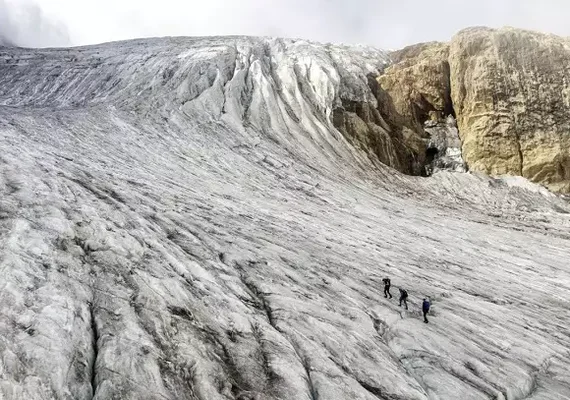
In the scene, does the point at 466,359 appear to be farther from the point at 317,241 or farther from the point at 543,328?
the point at 317,241

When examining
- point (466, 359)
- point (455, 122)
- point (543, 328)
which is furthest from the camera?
point (455, 122)

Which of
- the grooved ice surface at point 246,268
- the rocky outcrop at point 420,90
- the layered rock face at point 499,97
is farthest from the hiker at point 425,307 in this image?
the rocky outcrop at point 420,90

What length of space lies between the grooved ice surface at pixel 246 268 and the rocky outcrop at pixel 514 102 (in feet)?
16.6

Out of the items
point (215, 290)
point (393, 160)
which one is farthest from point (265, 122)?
point (215, 290)

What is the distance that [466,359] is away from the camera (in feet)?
45.4

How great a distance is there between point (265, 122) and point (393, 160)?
11549 mm

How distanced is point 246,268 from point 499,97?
3789cm

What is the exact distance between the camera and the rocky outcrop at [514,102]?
4412cm

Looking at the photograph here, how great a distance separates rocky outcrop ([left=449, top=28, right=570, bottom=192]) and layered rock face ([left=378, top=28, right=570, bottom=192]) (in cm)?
8

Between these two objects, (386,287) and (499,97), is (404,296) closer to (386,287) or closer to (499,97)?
(386,287)

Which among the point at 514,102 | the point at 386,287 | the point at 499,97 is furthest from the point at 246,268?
the point at 514,102

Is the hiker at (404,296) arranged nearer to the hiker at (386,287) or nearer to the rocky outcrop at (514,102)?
the hiker at (386,287)

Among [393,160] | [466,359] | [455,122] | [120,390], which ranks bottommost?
[120,390]

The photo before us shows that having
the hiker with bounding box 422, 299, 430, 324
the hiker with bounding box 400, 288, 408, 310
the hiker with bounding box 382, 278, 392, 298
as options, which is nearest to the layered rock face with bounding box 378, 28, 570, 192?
the hiker with bounding box 382, 278, 392, 298
